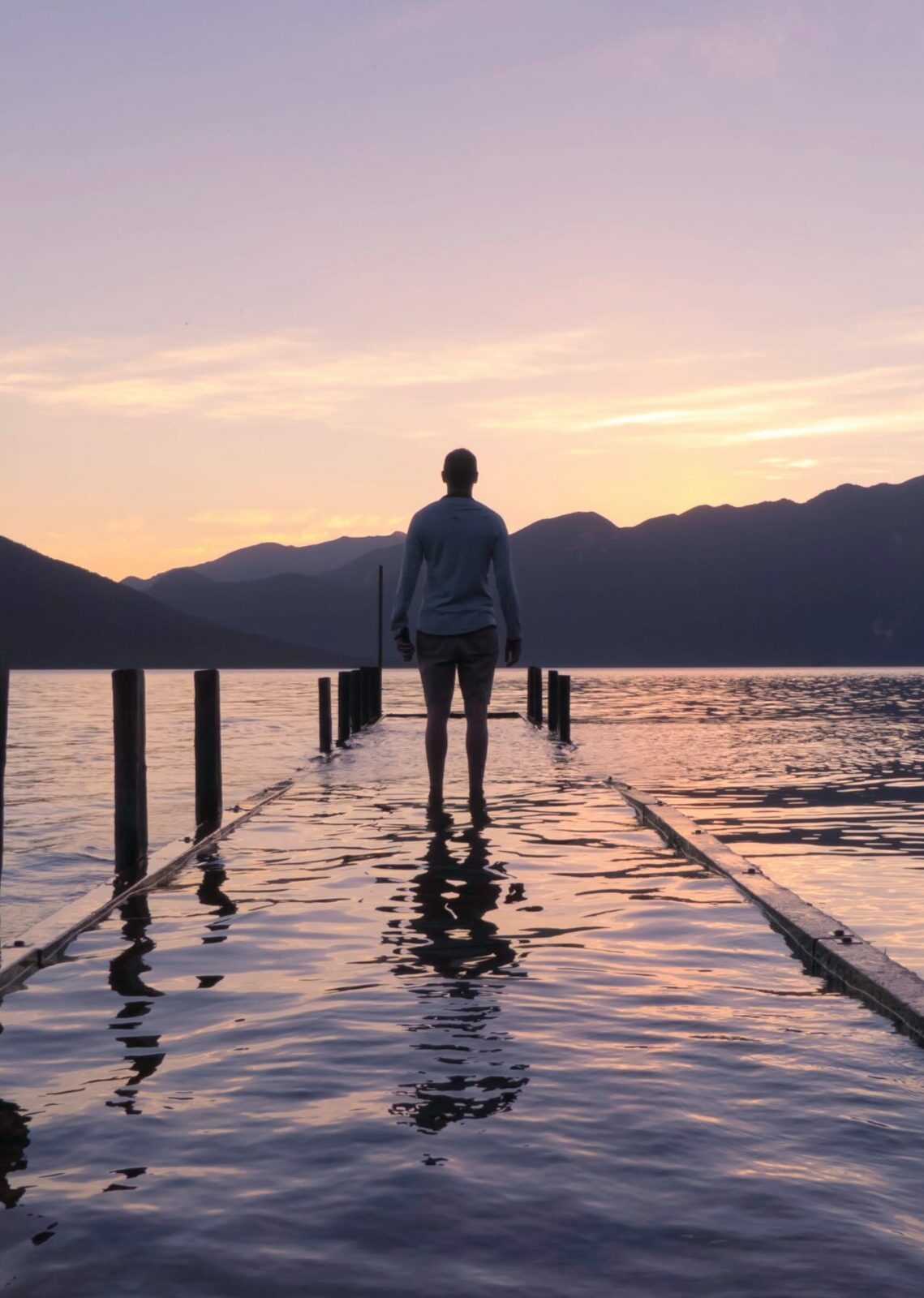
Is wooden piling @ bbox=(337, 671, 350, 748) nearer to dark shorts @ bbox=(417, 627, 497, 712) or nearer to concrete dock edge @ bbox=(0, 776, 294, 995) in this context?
concrete dock edge @ bbox=(0, 776, 294, 995)

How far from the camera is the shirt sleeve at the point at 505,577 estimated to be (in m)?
8.91

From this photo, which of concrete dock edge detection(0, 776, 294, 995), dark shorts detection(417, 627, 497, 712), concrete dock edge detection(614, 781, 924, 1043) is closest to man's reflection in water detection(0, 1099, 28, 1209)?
concrete dock edge detection(0, 776, 294, 995)

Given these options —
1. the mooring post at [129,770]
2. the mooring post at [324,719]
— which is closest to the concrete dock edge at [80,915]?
the mooring post at [129,770]

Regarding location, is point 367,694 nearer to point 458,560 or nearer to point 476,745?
point 476,745

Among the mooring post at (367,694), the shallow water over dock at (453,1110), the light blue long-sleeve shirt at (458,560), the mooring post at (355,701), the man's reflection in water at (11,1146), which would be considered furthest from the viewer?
the mooring post at (367,694)

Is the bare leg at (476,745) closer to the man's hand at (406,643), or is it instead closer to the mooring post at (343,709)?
the man's hand at (406,643)

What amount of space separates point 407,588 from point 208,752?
9.42 feet

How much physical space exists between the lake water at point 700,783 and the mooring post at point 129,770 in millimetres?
492

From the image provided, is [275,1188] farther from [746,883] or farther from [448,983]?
[746,883]

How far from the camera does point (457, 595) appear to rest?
9.05 m

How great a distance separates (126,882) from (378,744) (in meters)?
12.9

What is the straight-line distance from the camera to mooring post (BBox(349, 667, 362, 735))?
2406 cm

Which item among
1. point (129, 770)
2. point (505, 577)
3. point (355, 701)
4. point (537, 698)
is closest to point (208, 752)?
point (129, 770)

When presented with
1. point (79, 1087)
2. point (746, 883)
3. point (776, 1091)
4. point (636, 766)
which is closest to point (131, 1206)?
point (79, 1087)
